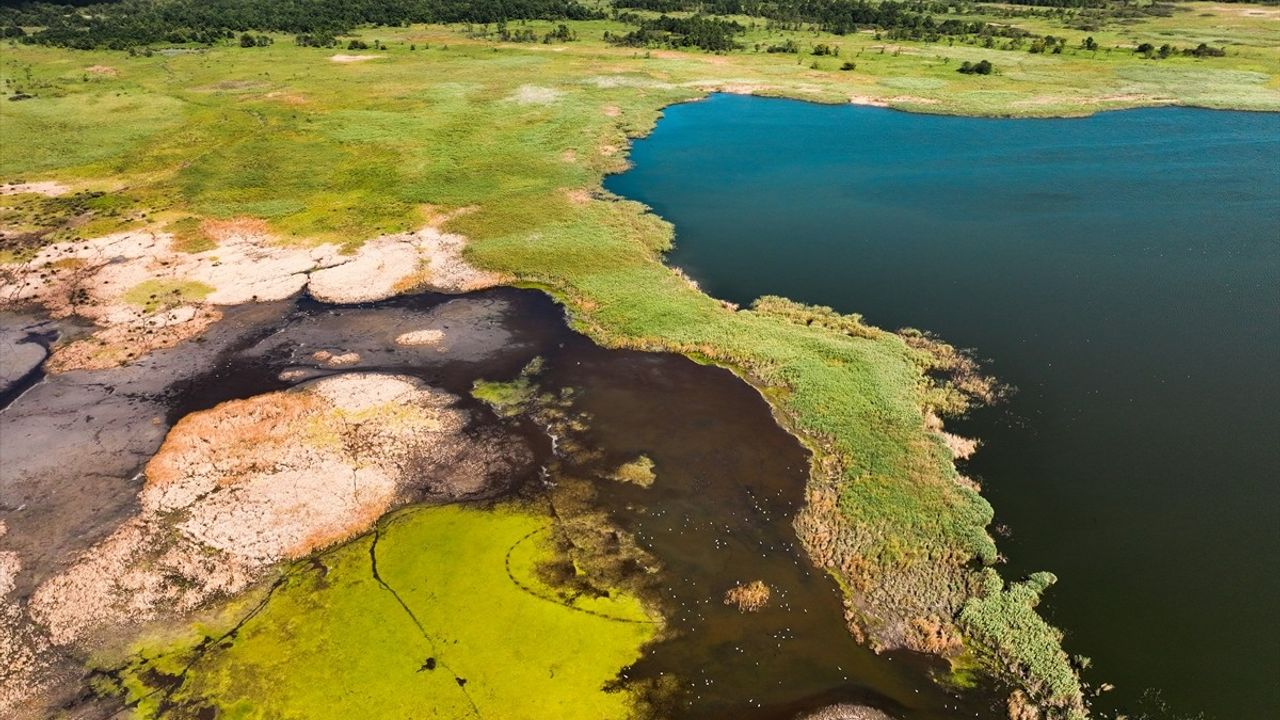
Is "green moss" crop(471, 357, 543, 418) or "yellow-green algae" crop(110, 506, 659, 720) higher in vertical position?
"green moss" crop(471, 357, 543, 418)

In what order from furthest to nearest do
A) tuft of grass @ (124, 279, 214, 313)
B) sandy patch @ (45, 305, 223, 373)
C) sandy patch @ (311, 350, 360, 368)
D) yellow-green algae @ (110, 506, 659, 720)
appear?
tuft of grass @ (124, 279, 214, 313)
sandy patch @ (45, 305, 223, 373)
sandy patch @ (311, 350, 360, 368)
yellow-green algae @ (110, 506, 659, 720)

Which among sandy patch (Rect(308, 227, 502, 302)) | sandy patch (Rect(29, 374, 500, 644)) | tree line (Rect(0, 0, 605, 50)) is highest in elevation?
tree line (Rect(0, 0, 605, 50))

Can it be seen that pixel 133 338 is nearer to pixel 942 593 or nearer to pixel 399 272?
pixel 399 272

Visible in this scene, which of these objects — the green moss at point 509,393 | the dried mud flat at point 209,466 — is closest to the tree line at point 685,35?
the dried mud flat at point 209,466

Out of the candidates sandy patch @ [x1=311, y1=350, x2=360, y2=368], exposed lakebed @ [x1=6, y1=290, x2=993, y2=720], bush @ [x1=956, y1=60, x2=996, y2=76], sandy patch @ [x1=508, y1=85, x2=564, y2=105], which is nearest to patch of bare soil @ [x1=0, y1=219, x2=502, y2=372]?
exposed lakebed @ [x1=6, y1=290, x2=993, y2=720]

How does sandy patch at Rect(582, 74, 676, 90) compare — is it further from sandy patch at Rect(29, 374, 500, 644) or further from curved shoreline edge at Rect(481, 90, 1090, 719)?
curved shoreline edge at Rect(481, 90, 1090, 719)

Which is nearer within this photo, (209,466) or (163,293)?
(209,466)

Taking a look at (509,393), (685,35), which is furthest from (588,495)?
(685,35)
